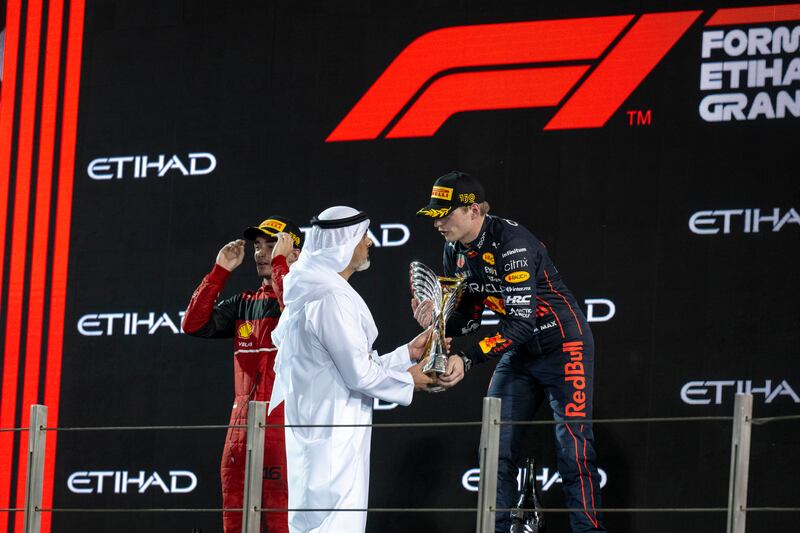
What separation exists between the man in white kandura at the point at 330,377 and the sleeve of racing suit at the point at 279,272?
0.76m

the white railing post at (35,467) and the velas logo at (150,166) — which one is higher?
the velas logo at (150,166)

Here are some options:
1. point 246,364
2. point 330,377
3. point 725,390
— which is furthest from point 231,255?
point 725,390

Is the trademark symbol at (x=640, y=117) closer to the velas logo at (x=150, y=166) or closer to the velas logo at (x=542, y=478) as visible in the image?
the velas logo at (x=542, y=478)

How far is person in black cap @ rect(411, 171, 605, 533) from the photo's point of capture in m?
4.46

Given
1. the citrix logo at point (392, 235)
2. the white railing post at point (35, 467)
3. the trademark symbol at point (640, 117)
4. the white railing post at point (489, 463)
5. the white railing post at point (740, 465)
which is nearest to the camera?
the white railing post at point (740, 465)

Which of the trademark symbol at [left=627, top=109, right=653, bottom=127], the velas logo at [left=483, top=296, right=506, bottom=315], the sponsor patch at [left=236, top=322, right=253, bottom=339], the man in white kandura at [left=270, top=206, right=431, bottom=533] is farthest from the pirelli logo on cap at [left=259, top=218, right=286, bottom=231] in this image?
the trademark symbol at [left=627, top=109, right=653, bottom=127]

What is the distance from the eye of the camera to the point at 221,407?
5758 mm

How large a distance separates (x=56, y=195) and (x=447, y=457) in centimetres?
222

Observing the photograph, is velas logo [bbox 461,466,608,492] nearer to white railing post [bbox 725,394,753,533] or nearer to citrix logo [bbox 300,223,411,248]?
citrix logo [bbox 300,223,411,248]

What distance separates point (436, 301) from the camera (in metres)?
4.39

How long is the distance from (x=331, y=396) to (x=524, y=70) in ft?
6.88

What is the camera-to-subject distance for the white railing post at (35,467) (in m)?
4.17

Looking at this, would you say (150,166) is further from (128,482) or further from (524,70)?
(524,70)

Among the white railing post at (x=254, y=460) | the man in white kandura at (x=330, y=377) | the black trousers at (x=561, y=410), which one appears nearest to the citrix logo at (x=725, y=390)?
the black trousers at (x=561, y=410)
